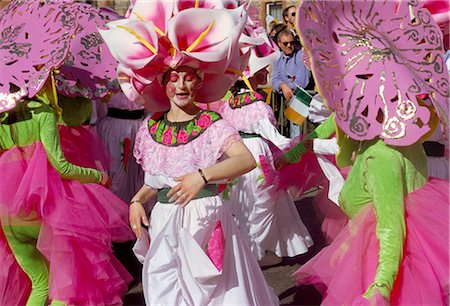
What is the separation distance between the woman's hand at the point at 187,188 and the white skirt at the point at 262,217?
2385mm

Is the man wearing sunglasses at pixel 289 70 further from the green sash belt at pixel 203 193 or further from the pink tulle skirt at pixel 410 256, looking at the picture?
the pink tulle skirt at pixel 410 256

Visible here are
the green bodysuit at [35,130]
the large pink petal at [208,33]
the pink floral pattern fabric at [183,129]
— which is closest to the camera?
the large pink petal at [208,33]

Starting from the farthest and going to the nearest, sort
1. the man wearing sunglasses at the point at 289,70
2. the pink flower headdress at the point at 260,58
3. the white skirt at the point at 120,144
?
the man wearing sunglasses at the point at 289,70 → the white skirt at the point at 120,144 → the pink flower headdress at the point at 260,58

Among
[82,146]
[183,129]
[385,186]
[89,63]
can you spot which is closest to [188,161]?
[183,129]

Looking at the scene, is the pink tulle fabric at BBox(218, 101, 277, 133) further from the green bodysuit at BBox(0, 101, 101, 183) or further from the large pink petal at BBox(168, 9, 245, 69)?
the large pink petal at BBox(168, 9, 245, 69)

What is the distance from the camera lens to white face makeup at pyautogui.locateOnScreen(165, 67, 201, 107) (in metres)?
3.09

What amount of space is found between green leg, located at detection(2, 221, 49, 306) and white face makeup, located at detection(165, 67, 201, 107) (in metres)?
1.22

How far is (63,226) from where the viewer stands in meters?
3.54

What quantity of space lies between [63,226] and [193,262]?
983mm

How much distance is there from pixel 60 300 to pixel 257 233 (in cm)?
209

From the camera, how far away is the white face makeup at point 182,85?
3.09 meters

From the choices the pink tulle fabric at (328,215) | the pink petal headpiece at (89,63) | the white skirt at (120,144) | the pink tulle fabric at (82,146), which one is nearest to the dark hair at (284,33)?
the white skirt at (120,144)

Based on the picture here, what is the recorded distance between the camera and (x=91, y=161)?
→ 4.41 metres

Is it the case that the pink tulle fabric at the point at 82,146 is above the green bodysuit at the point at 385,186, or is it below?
below
